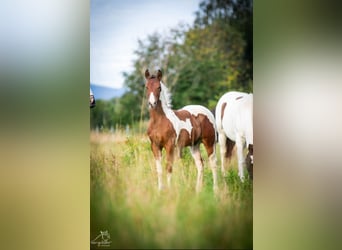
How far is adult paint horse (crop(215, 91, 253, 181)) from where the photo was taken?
6.95 ft

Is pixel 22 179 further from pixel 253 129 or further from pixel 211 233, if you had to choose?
pixel 253 129

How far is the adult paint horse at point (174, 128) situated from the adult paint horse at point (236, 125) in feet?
0.17

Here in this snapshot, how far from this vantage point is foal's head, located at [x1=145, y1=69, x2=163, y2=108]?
210 cm

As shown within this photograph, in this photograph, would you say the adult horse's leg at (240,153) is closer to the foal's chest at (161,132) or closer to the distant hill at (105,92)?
the foal's chest at (161,132)

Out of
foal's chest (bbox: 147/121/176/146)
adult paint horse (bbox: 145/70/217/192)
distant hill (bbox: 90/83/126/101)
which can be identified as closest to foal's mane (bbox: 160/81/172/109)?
adult paint horse (bbox: 145/70/217/192)

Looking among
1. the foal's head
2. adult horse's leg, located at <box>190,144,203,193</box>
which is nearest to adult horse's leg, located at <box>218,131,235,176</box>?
adult horse's leg, located at <box>190,144,203,193</box>

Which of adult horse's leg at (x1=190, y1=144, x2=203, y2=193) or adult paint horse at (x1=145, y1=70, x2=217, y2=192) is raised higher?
adult paint horse at (x1=145, y1=70, x2=217, y2=192)

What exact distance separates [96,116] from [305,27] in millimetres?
1285

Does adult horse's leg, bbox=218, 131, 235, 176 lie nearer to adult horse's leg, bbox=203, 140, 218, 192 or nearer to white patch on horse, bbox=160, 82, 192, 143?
adult horse's leg, bbox=203, 140, 218, 192

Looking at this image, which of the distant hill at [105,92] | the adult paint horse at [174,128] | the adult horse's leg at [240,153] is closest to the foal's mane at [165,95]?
the adult paint horse at [174,128]

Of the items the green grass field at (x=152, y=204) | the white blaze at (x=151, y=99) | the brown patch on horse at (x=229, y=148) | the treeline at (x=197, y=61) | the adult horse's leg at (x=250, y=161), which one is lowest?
the green grass field at (x=152, y=204)

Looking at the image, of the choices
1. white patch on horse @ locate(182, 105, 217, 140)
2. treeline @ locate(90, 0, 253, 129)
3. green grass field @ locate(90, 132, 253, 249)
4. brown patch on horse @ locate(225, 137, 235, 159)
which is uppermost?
treeline @ locate(90, 0, 253, 129)

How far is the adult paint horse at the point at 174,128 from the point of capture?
211cm

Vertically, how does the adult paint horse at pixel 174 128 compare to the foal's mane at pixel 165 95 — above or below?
below
